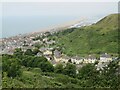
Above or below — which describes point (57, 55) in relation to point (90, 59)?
above

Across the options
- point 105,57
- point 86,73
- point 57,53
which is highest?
point 57,53

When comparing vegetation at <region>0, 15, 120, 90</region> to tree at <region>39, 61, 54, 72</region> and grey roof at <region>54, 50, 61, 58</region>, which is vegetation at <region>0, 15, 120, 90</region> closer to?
tree at <region>39, 61, 54, 72</region>

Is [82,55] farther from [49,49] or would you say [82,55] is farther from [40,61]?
[40,61]

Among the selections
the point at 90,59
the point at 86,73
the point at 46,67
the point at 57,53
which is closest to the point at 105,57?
the point at 90,59

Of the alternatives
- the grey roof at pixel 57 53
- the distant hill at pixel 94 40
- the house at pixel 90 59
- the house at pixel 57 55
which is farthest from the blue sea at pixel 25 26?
the house at pixel 90 59

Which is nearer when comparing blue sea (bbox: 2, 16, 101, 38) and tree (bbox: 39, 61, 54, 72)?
tree (bbox: 39, 61, 54, 72)

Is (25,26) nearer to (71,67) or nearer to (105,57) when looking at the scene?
(105,57)

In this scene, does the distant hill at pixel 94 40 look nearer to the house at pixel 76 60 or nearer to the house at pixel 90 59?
the house at pixel 90 59

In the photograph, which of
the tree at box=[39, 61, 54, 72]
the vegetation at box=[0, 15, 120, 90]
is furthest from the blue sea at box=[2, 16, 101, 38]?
the tree at box=[39, 61, 54, 72]

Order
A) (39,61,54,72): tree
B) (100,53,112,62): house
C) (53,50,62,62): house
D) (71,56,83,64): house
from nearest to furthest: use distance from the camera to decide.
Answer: (39,61,54,72): tree, (100,53,112,62): house, (71,56,83,64): house, (53,50,62,62): house

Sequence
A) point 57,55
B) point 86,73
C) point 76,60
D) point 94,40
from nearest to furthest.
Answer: point 86,73 < point 76,60 < point 57,55 < point 94,40
